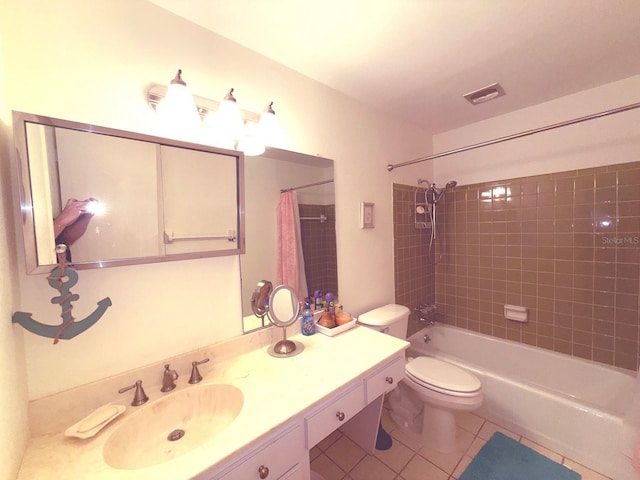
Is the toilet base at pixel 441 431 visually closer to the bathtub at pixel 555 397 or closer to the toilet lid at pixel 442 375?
the toilet lid at pixel 442 375

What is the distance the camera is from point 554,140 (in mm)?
1867

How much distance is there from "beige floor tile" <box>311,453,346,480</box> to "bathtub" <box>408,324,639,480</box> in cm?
100

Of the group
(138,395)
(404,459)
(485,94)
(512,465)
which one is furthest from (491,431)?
(485,94)

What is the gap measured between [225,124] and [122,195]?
48 cm

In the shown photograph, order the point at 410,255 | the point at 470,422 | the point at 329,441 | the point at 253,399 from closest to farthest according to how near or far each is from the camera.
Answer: the point at 253,399, the point at 329,441, the point at 470,422, the point at 410,255

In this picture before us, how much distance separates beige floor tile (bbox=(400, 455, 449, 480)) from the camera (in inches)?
53.6

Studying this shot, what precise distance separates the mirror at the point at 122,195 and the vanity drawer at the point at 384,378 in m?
0.84

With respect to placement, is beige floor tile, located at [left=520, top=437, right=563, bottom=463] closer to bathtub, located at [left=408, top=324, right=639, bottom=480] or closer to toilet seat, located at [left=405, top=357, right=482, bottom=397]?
bathtub, located at [left=408, top=324, right=639, bottom=480]

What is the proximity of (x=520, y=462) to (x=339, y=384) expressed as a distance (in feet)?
4.66

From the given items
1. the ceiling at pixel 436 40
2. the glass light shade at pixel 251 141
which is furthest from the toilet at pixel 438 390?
the ceiling at pixel 436 40

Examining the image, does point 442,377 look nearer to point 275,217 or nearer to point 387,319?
point 387,319

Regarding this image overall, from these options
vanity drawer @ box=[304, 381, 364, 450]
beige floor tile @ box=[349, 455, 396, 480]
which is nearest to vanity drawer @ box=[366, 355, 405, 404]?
vanity drawer @ box=[304, 381, 364, 450]

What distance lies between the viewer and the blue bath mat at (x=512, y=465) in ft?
4.42

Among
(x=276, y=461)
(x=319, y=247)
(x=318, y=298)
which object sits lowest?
(x=276, y=461)
